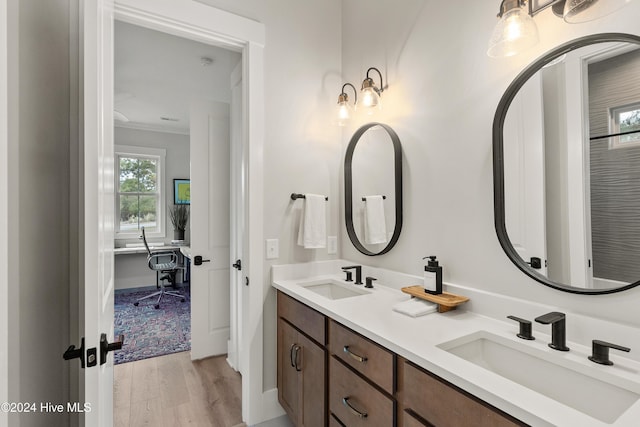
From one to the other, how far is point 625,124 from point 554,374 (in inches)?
31.5

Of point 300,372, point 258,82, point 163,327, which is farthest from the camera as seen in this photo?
point 163,327

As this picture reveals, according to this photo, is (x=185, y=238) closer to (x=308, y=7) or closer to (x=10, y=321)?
(x=308, y=7)

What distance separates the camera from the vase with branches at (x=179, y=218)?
17.0ft

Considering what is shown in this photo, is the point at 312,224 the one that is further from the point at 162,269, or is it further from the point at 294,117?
the point at 162,269

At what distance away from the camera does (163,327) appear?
11.3 ft

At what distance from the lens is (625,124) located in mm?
964

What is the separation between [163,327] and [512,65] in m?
3.80

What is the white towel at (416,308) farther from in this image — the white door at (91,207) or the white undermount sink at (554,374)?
the white door at (91,207)

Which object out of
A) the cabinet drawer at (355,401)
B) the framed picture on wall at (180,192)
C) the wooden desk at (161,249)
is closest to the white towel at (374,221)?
the cabinet drawer at (355,401)

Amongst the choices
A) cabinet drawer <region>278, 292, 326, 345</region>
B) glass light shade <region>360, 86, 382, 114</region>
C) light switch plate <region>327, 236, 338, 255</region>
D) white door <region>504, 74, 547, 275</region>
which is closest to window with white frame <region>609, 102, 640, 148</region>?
white door <region>504, 74, 547, 275</region>

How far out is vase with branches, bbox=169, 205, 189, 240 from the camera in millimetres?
5172

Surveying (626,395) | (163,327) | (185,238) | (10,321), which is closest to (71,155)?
(10,321)

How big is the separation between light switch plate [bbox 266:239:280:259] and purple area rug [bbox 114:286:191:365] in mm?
1689

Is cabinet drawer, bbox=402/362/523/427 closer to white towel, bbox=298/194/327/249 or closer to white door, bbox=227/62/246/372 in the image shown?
white towel, bbox=298/194/327/249
